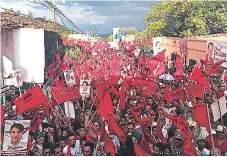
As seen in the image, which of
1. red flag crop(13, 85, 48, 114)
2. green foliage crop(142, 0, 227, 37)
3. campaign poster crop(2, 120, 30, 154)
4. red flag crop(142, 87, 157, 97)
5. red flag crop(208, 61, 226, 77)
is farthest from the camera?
green foliage crop(142, 0, 227, 37)

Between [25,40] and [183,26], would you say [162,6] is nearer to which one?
[183,26]

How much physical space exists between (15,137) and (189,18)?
27.4 metres

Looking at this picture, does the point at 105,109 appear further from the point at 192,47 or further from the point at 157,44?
the point at 157,44

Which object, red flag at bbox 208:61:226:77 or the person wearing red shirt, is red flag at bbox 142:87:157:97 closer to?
red flag at bbox 208:61:226:77

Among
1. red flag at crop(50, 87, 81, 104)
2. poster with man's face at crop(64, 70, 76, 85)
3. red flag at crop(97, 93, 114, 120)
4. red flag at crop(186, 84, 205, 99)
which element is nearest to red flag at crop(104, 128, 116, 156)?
red flag at crop(97, 93, 114, 120)

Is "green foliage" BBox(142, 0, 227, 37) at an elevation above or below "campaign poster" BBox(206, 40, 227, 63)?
above

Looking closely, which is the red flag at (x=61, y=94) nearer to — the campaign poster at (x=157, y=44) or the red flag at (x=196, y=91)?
the red flag at (x=196, y=91)

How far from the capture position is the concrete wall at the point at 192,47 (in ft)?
66.4

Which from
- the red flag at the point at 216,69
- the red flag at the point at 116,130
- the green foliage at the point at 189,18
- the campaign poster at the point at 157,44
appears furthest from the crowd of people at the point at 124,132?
the green foliage at the point at 189,18

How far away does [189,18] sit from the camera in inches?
1240

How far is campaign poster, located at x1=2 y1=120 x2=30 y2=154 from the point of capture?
18.4 ft

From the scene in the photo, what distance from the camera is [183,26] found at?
32.6 m

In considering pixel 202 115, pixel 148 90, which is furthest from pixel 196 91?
pixel 202 115

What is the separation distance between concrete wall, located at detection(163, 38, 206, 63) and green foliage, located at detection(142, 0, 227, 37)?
195 cm
